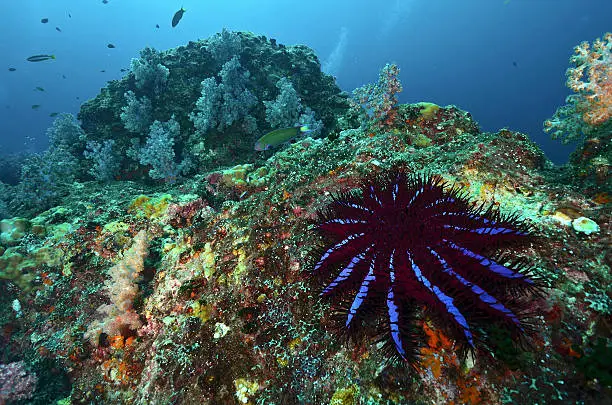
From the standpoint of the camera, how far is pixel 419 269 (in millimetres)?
1761

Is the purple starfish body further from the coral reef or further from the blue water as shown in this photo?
the blue water

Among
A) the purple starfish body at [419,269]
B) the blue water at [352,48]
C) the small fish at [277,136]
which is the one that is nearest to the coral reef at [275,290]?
the purple starfish body at [419,269]

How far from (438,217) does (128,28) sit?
12367 centimetres

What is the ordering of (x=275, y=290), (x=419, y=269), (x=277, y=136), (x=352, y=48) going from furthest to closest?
(x=352, y=48) < (x=277, y=136) < (x=275, y=290) < (x=419, y=269)

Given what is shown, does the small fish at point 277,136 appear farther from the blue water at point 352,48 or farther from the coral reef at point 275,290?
the blue water at point 352,48

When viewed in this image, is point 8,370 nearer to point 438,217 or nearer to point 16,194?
point 16,194

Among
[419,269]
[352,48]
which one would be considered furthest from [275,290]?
[352,48]

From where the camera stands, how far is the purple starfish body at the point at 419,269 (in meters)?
1.55

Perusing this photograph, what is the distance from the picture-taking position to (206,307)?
9.68 ft

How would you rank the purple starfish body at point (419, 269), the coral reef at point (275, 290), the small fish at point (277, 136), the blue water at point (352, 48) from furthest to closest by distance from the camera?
the blue water at point (352, 48), the small fish at point (277, 136), the coral reef at point (275, 290), the purple starfish body at point (419, 269)

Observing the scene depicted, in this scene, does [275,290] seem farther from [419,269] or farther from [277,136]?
[277,136]

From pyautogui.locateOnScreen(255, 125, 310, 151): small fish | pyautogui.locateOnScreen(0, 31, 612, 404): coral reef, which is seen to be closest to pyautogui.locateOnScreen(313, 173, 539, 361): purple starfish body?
pyautogui.locateOnScreen(0, 31, 612, 404): coral reef

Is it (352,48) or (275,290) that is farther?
(352,48)

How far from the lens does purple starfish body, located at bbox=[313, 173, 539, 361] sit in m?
1.55
